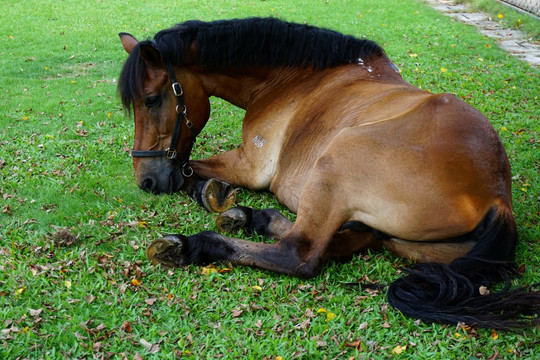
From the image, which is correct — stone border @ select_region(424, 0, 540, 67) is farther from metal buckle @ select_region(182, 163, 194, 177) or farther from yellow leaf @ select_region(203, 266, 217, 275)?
yellow leaf @ select_region(203, 266, 217, 275)

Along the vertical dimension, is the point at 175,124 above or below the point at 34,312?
above

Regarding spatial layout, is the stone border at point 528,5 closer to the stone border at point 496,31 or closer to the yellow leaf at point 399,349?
the stone border at point 496,31

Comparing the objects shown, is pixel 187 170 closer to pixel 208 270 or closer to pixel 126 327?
pixel 208 270

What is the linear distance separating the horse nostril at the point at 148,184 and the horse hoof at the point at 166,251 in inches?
41.3

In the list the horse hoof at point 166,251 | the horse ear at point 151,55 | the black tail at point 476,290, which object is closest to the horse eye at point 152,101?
the horse ear at point 151,55

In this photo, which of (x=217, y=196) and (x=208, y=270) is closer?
(x=208, y=270)

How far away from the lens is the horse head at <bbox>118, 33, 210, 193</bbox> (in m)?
4.32

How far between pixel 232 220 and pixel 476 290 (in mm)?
1781

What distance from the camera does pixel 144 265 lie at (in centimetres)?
374

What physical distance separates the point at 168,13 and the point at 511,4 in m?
8.35

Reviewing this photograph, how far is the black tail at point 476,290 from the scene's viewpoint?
116 inches

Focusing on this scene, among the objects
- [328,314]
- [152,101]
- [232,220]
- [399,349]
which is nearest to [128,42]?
[152,101]

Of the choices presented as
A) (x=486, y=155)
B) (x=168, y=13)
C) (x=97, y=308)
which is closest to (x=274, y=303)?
(x=97, y=308)

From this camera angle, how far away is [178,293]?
340cm
